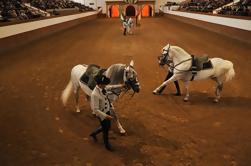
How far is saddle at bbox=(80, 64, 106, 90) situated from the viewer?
541 centimetres

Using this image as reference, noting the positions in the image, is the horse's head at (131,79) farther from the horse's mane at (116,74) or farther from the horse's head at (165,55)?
the horse's head at (165,55)

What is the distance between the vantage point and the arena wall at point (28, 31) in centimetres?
1479

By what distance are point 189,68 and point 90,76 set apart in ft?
8.31

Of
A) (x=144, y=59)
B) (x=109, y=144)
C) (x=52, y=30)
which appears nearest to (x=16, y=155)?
(x=109, y=144)

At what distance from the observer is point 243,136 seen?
212 inches

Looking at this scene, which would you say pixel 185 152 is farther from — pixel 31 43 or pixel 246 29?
pixel 31 43

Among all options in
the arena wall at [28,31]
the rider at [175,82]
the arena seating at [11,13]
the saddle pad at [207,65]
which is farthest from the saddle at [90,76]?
the arena seating at [11,13]

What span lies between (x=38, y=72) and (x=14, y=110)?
357 cm

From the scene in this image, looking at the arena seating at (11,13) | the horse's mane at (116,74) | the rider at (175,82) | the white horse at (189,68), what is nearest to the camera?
the horse's mane at (116,74)

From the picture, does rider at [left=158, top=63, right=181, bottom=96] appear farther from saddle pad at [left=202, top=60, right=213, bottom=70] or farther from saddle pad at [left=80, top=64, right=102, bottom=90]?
saddle pad at [left=80, top=64, right=102, bottom=90]

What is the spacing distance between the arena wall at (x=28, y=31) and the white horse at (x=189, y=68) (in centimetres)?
963

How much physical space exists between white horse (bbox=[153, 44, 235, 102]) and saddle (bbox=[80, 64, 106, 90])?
2.08m

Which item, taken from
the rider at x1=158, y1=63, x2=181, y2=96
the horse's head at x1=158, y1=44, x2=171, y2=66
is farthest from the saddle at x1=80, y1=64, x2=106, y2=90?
the rider at x1=158, y1=63, x2=181, y2=96

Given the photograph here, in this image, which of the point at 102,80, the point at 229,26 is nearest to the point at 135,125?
the point at 102,80
